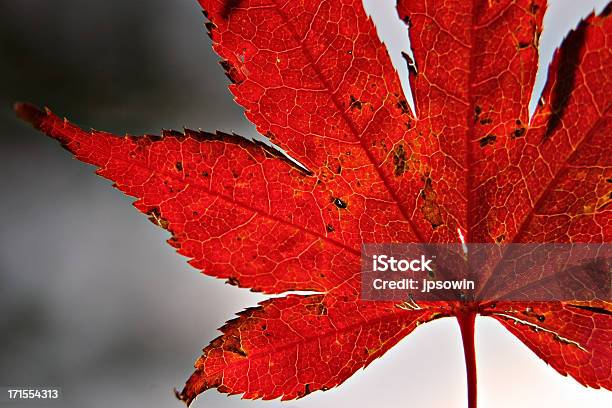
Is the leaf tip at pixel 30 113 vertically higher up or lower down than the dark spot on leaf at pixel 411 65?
lower down

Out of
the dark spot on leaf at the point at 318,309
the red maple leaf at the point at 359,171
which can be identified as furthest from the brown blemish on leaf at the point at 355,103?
the dark spot on leaf at the point at 318,309

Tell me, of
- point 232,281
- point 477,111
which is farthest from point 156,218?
point 477,111

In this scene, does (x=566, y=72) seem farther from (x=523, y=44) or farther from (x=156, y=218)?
(x=156, y=218)

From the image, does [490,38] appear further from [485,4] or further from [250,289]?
[250,289]

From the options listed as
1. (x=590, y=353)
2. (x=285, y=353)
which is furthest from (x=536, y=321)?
(x=285, y=353)

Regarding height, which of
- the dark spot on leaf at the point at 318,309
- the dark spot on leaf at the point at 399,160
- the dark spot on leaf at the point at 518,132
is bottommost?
the dark spot on leaf at the point at 318,309

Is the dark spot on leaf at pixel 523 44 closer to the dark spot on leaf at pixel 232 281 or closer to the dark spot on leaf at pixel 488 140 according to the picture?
the dark spot on leaf at pixel 488 140

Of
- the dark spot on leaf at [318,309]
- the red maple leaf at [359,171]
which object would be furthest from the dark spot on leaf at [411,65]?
the dark spot on leaf at [318,309]
